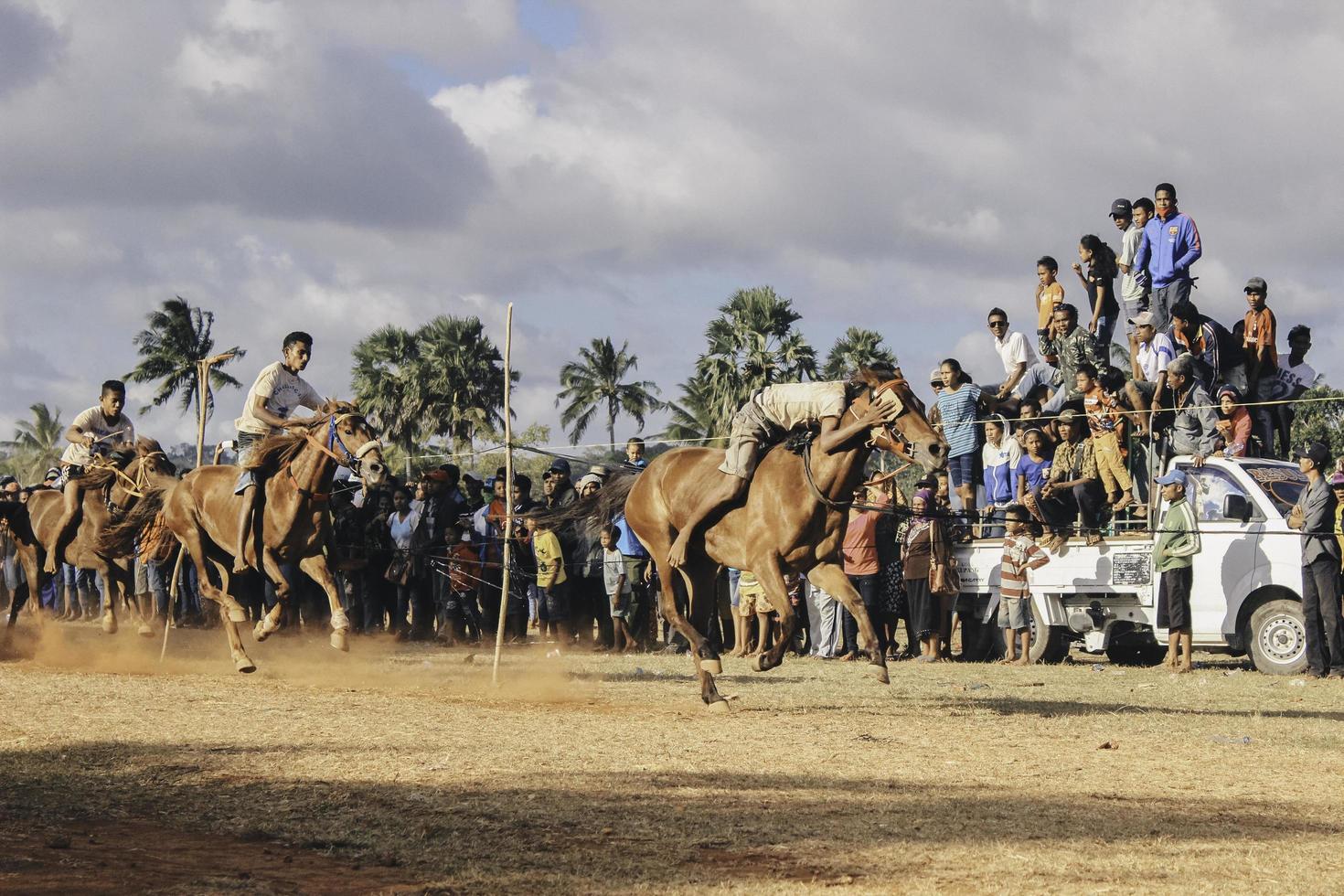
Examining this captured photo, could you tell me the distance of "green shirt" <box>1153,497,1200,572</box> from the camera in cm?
1623

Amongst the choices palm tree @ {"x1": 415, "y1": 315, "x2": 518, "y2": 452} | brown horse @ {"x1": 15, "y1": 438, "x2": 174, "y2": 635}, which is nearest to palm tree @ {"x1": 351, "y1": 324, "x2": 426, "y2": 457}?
palm tree @ {"x1": 415, "y1": 315, "x2": 518, "y2": 452}

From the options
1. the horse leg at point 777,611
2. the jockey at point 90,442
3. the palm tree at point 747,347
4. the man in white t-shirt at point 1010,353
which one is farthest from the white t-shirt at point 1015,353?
the palm tree at point 747,347

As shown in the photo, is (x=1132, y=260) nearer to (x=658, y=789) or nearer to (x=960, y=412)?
(x=960, y=412)

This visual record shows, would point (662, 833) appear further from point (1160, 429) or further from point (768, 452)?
point (1160, 429)

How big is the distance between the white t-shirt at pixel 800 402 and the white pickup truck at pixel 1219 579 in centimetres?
527

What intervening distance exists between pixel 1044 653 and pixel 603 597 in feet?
21.6

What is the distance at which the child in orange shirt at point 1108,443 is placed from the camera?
16844mm

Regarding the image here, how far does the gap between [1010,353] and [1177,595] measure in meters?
4.00

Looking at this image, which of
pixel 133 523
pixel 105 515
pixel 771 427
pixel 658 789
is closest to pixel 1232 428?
pixel 771 427

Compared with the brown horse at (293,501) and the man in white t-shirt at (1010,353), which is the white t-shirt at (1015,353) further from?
the brown horse at (293,501)

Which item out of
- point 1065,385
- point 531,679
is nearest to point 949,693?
point 531,679

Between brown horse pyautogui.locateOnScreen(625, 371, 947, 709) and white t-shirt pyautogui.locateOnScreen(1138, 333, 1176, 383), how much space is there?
249 inches

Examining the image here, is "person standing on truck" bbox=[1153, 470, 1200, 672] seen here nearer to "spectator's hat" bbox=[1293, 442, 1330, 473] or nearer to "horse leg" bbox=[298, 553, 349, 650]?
"spectator's hat" bbox=[1293, 442, 1330, 473]

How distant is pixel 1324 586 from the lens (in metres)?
15.2
